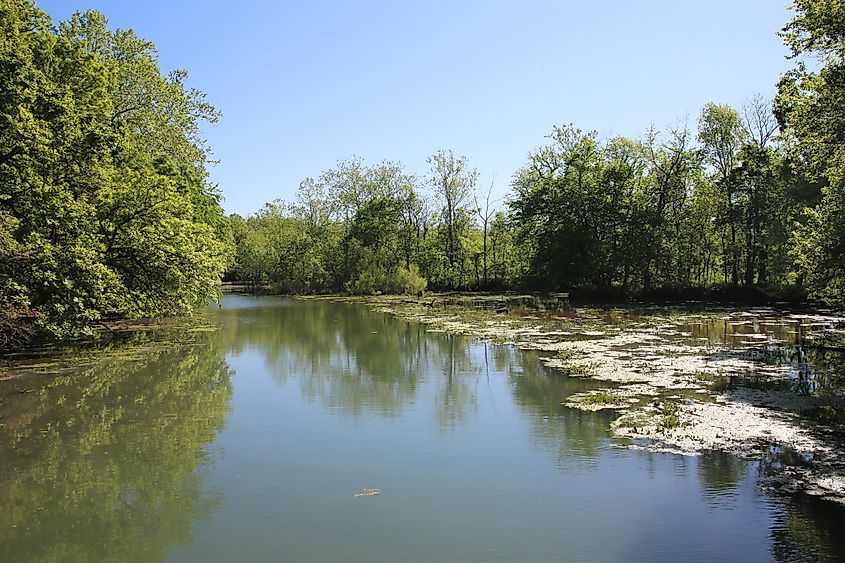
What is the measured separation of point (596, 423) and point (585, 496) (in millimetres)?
3129

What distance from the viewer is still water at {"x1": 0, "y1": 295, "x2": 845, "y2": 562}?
6316 mm

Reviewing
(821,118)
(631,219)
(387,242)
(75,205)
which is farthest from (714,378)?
(387,242)

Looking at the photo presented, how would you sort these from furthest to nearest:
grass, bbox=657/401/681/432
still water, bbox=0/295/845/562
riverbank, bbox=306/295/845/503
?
1. grass, bbox=657/401/681/432
2. riverbank, bbox=306/295/845/503
3. still water, bbox=0/295/845/562

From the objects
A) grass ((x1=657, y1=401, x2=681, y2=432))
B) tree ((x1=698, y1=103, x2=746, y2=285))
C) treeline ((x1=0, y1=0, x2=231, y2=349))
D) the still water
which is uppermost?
tree ((x1=698, y1=103, x2=746, y2=285))

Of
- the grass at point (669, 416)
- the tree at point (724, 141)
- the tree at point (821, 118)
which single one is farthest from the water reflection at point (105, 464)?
the tree at point (724, 141)

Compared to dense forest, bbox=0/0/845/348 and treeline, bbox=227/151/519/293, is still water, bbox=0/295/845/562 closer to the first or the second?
dense forest, bbox=0/0/845/348

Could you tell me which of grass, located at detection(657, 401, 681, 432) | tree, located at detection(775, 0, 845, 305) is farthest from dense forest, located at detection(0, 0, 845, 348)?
grass, located at detection(657, 401, 681, 432)

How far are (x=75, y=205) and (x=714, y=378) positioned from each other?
51.8 ft

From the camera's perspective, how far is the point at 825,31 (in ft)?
41.2

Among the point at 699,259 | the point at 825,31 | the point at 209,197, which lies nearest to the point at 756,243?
the point at 699,259

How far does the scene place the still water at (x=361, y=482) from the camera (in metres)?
6.32

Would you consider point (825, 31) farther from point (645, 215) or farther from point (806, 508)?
point (645, 215)

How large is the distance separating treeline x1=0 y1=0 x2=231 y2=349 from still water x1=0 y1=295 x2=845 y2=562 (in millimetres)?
2451

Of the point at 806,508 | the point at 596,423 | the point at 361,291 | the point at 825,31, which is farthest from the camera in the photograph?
the point at 361,291
